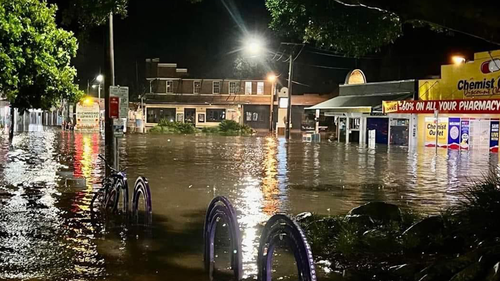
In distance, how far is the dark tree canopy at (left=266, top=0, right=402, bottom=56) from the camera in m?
9.70

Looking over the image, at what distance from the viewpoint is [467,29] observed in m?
6.15

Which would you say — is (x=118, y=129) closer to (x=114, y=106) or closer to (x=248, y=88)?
(x=114, y=106)

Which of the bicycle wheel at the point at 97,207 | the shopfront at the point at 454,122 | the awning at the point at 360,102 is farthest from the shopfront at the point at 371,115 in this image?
the bicycle wheel at the point at 97,207

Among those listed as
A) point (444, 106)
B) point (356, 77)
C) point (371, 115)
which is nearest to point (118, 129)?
point (444, 106)

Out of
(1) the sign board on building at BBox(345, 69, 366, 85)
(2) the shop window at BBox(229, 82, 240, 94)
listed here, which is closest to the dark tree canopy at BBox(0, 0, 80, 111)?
(1) the sign board on building at BBox(345, 69, 366, 85)

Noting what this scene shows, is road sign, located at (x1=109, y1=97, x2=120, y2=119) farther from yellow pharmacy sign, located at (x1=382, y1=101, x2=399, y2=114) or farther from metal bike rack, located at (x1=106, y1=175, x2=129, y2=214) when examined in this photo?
yellow pharmacy sign, located at (x1=382, y1=101, x2=399, y2=114)

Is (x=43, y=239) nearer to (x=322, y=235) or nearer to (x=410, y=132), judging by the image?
(x=322, y=235)

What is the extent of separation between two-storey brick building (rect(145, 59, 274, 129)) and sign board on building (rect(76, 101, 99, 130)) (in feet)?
55.4

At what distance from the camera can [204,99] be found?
72000mm

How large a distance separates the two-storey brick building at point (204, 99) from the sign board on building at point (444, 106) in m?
35.0

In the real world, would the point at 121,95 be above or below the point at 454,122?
above

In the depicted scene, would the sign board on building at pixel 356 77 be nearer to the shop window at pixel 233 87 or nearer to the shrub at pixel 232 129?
the shrub at pixel 232 129

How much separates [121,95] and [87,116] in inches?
1704

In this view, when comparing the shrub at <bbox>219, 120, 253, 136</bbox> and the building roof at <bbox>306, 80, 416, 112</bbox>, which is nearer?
the building roof at <bbox>306, 80, 416, 112</bbox>
